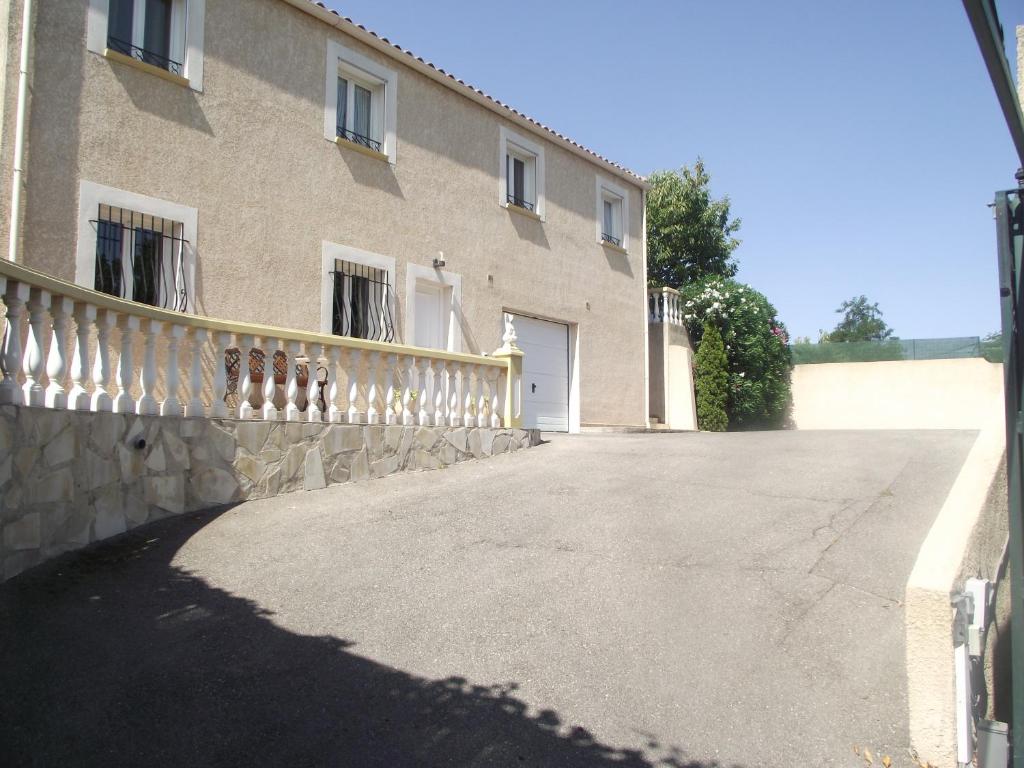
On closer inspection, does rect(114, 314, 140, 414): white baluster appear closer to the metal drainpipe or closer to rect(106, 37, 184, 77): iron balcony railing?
the metal drainpipe

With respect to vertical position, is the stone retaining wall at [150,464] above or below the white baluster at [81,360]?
below

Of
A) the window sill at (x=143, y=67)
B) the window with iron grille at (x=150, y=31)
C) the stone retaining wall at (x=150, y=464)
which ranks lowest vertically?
the stone retaining wall at (x=150, y=464)

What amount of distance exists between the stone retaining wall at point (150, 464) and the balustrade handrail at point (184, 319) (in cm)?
83

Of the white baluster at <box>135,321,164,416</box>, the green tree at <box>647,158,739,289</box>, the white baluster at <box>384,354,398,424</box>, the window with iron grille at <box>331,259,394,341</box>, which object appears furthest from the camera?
the green tree at <box>647,158,739,289</box>

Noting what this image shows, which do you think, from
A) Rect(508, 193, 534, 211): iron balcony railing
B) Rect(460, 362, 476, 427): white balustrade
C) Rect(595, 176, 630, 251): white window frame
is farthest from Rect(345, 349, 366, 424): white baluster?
Rect(595, 176, 630, 251): white window frame

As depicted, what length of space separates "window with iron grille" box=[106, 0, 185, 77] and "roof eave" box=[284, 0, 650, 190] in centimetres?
154

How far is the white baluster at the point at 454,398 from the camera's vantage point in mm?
8625

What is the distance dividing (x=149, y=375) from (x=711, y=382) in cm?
1257

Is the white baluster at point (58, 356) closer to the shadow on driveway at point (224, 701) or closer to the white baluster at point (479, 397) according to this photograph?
the shadow on driveway at point (224, 701)

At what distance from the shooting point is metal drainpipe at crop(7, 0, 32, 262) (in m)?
6.54

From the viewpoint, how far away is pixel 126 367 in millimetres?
→ 5754

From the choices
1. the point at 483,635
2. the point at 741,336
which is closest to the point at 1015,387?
the point at 483,635

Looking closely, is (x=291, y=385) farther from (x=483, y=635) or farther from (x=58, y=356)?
(x=483, y=635)

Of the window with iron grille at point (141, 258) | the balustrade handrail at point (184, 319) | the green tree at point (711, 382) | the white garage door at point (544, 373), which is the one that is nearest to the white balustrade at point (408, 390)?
the balustrade handrail at point (184, 319)
